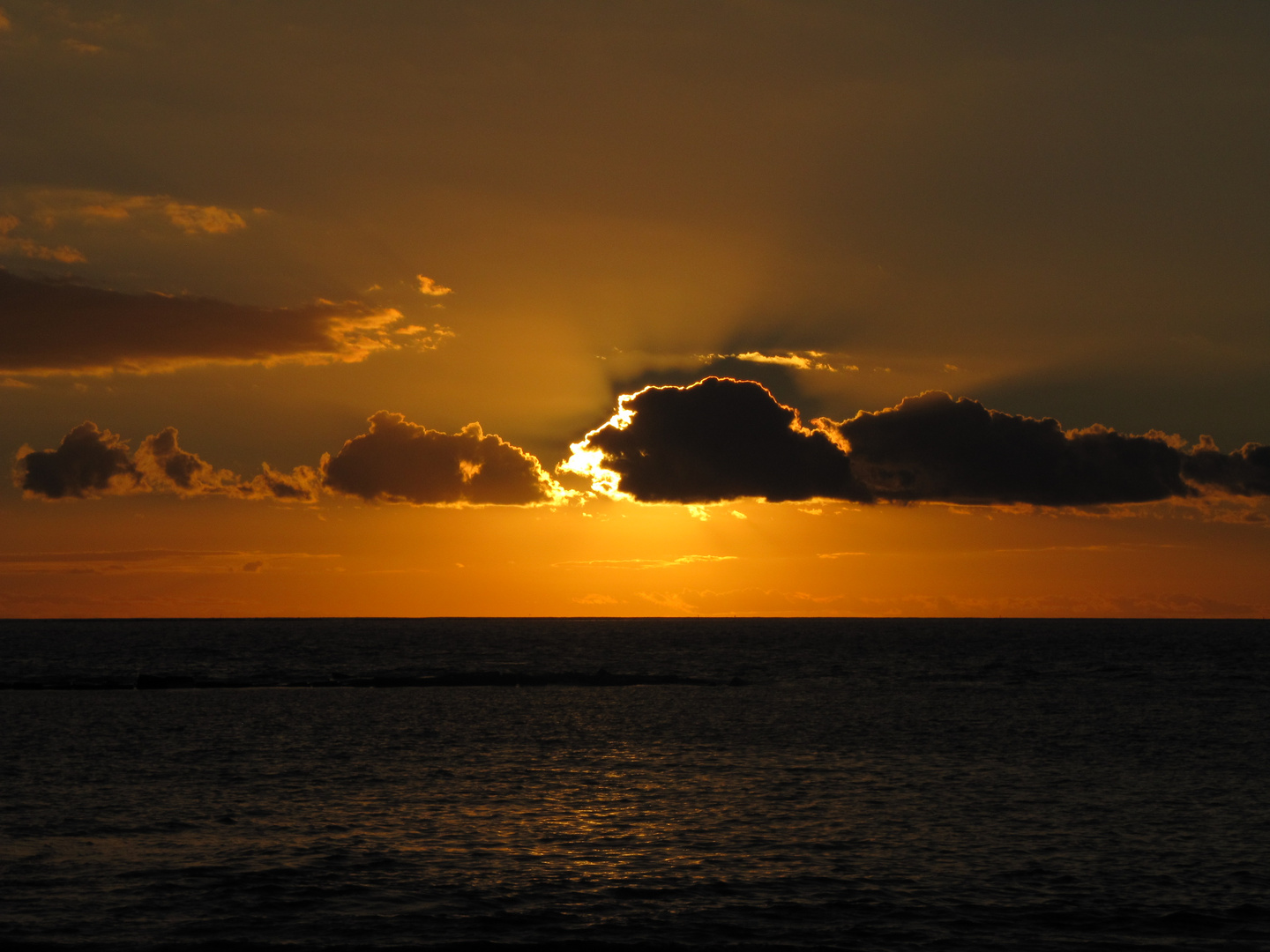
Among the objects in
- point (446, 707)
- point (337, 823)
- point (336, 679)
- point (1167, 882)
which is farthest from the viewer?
point (336, 679)

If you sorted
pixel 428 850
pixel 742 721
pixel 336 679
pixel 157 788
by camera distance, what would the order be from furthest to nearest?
pixel 336 679, pixel 742 721, pixel 157 788, pixel 428 850

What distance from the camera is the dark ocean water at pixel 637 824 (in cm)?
2828

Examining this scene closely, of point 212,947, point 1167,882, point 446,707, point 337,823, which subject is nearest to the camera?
point 212,947

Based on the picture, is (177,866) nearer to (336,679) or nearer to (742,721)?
(742,721)

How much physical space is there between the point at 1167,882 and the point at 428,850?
921 inches

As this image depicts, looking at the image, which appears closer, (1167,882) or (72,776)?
(1167,882)

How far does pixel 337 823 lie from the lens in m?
40.6

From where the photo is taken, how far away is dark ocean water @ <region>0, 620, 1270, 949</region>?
2828 cm

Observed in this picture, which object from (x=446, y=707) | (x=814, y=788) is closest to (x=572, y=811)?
(x=814, y=788)

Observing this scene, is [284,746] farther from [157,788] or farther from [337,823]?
[337,823]

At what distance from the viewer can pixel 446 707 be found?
Result: 8838cm

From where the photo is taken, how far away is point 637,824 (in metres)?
40.8

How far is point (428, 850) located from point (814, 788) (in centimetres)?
1933

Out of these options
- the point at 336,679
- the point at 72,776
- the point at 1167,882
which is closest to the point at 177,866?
the point at 72,776
